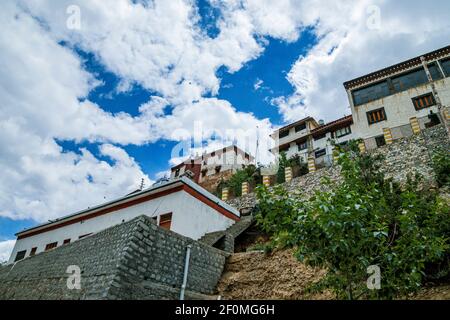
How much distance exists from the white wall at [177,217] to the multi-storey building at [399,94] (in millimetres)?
12770

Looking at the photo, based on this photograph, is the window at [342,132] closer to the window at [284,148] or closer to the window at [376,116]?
the window at [376,116]

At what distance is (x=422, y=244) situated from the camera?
4.78 meters

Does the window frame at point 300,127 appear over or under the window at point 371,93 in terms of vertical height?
over

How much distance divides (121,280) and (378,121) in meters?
23.4

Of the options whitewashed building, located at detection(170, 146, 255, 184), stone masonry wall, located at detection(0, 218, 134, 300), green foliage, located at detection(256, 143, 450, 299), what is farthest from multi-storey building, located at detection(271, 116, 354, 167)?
green foliage, located at detection(256, 143, 450, 299)

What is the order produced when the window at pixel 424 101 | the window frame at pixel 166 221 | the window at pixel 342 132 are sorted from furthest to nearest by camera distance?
the window at pixel 342 132 < the window at pixel 424 101 < the window frame at pixel 166 221

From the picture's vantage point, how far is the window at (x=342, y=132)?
99.6ft

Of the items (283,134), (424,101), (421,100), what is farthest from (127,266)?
(283,134)

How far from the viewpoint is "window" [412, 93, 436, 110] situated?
22089 mm

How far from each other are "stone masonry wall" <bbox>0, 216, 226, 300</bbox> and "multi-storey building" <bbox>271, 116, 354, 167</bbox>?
65.7 feet

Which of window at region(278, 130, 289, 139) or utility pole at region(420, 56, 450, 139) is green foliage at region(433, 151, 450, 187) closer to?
utility pole at region(420, 56, 450, 139)

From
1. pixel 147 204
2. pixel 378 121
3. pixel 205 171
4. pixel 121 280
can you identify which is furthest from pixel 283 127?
pixel 121 280

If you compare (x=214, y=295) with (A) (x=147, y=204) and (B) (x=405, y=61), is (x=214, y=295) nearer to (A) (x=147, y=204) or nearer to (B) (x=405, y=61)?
(A) (x=147, y=204)

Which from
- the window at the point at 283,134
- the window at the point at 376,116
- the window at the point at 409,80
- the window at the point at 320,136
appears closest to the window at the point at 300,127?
the window at the point at 283,134
